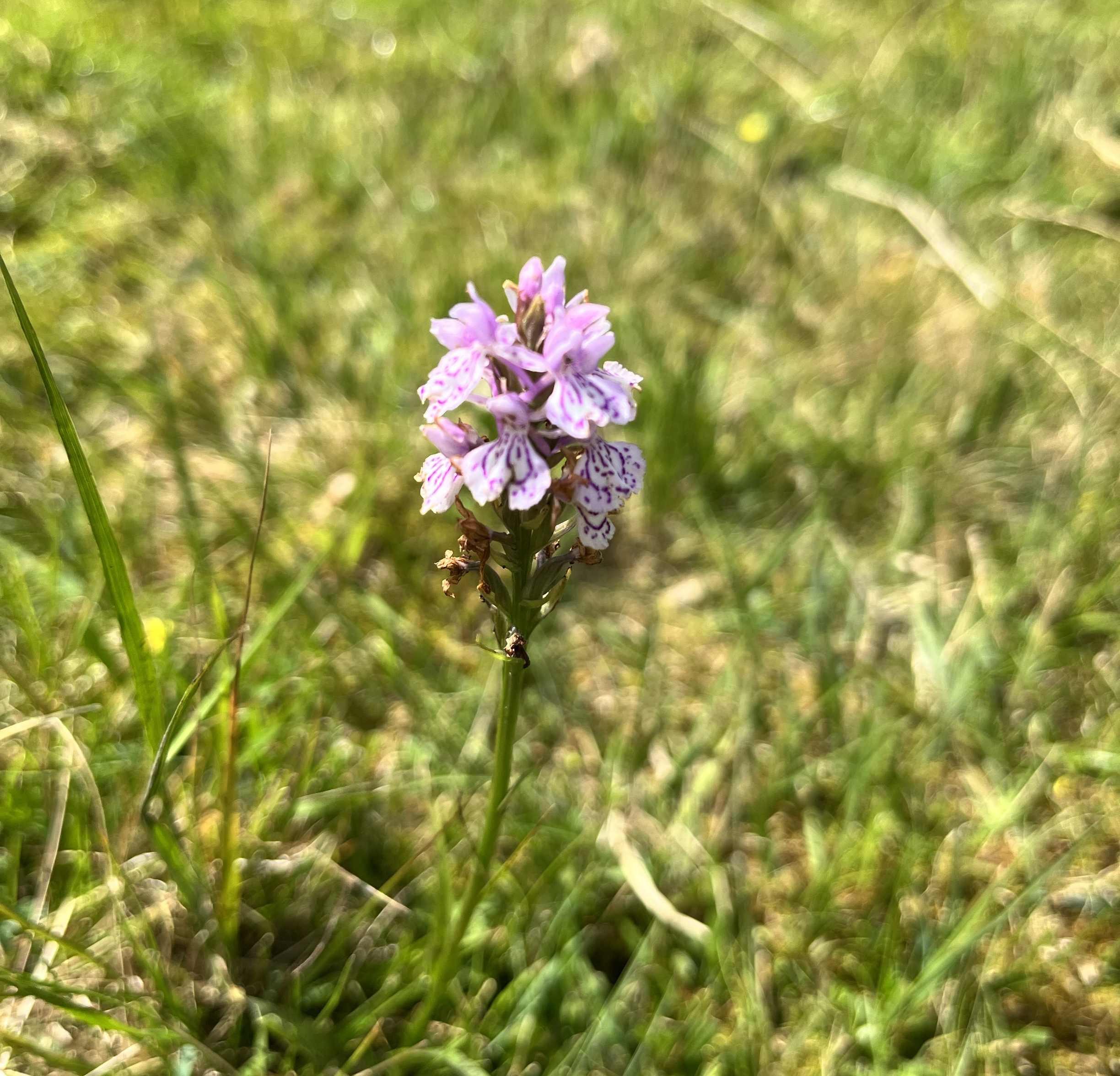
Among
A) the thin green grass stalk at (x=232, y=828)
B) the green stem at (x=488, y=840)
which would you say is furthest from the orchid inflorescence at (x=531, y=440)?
the thin green grass stalk at (x=232, y=828)

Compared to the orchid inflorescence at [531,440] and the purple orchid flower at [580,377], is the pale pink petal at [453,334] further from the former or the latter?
the purple orchid flower at [580,377]

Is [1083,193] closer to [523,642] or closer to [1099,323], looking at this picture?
[1099,323]

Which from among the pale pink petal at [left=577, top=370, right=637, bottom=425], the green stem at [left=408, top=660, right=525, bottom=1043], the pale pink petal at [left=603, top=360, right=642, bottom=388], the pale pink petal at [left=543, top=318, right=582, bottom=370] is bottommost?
the green stem at [left=408, top=660, right=525, bottom=1043]

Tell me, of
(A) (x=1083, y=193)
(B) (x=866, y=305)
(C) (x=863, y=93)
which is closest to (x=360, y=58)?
(C) (x=863, y=93)

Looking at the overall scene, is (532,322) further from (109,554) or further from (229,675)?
(229,675)

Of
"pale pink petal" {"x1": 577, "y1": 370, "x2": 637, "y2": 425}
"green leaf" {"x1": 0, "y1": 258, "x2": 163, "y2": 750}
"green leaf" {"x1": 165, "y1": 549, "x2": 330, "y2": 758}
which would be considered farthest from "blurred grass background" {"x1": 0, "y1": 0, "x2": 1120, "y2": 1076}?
"pale pink petal" {"x1": 577, "y1": 370, "x2": 637, "y2": 425}

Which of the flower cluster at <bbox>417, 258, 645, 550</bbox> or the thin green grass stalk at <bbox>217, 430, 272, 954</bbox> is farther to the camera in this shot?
the thin green grass stalk at <bbox>217, 430, 272, 954</bbox>

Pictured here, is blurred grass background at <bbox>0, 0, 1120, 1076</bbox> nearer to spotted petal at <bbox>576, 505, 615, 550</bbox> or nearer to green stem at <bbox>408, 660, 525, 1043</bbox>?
green stem at <bbox>408, 660, 525, 1043</bbox>
